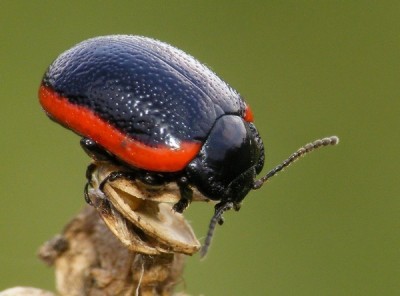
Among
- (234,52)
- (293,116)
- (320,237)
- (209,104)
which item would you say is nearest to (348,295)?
(320,237)

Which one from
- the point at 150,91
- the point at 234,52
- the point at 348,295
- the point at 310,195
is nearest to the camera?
the point at 150,91

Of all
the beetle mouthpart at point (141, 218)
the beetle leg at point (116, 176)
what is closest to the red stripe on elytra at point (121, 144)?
the beetle leg at point (116, 176)

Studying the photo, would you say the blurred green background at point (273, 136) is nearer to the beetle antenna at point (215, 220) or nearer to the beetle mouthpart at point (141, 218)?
the beetle antenna at point (215, 220)

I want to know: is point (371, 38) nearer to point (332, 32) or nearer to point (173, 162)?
point (332, 32)

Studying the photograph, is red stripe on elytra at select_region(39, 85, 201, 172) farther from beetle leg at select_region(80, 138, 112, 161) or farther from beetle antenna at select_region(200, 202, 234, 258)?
beetle antenna at select_region(200, 202, 234, 258)

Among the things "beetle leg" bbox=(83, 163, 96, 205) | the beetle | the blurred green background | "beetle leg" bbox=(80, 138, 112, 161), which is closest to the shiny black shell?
the beetle

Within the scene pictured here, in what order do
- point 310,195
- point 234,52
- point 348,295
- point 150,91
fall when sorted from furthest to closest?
point 234,52 → point 310,195 → point 348,295 → point 150,91
